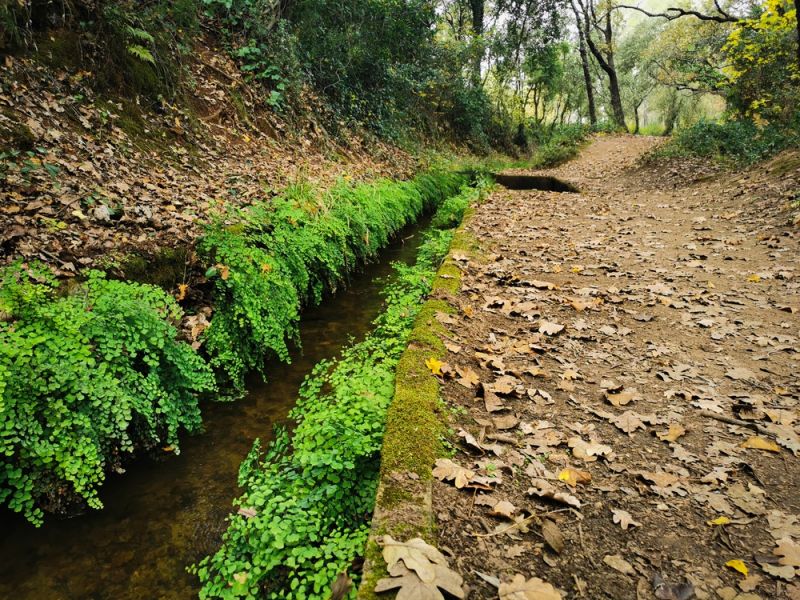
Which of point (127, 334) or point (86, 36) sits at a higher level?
point (86, 36)

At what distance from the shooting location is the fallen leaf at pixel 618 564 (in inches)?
69.5

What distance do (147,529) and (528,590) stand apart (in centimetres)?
230

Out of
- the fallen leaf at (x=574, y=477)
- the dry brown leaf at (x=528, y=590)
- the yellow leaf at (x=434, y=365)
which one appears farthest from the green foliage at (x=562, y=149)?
the dry brown leaf at (x=528, y=590)

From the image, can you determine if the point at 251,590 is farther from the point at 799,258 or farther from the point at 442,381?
the point at 799,258

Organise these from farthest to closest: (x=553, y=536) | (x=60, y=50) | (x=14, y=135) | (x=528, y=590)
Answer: (x=60, y=50) → (x=14, y=135) → (x=553, y=536) → (x=528, y=590)

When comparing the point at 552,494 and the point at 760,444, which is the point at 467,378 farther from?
the point at 760,444

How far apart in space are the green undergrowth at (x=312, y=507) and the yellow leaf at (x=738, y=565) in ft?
4.88

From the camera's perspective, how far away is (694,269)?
4.88m

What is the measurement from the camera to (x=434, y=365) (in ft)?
9.82

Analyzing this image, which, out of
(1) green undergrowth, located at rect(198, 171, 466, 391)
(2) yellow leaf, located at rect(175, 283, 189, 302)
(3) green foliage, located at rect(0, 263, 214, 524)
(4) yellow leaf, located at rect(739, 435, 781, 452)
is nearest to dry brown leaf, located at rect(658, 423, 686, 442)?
(4) yellow leaf, located at rect(739, 435, 781, 452)

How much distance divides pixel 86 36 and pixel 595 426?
743 centimetres

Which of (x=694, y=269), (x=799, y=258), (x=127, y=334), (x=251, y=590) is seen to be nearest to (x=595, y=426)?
(x=251, y=590)

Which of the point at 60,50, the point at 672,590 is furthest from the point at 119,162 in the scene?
the point at 672,590

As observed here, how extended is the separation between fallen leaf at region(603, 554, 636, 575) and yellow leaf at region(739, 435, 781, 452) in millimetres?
1131
